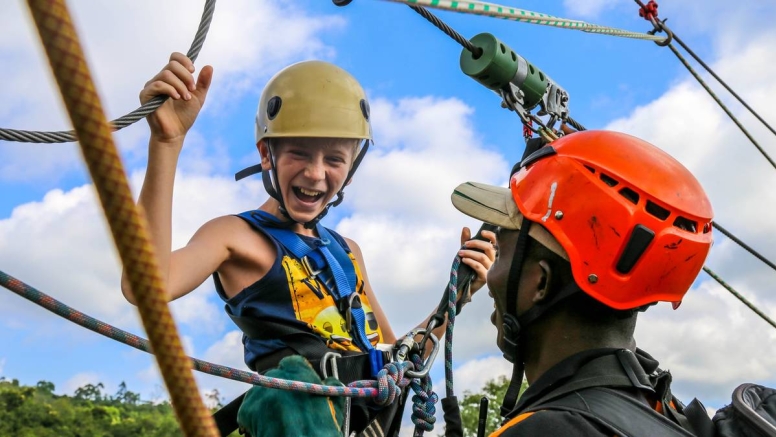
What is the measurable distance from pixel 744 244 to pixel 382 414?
3141 millimetres

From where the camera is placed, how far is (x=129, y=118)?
2418 mm

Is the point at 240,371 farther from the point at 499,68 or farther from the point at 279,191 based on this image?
the point at 499,68

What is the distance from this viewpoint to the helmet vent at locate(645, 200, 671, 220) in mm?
2518

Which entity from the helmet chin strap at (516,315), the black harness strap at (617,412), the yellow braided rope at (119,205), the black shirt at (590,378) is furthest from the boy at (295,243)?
the yellow braided rope at (119,205)

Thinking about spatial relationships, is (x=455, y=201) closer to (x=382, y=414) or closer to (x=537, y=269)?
(x=537, y=269)

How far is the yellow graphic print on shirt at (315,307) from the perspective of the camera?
3.38 m

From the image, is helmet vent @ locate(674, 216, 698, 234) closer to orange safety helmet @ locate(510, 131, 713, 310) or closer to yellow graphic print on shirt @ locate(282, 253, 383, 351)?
orange safety helmet @ locate(510, 131, 713, 310)

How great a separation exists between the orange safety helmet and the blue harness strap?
1098 millimetres

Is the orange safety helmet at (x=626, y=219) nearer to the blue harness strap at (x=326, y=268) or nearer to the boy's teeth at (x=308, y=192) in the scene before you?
the blue harness strap at (x=326, y=268)

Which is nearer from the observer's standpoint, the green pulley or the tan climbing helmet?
the green pulley

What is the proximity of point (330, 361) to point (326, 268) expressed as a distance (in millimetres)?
473

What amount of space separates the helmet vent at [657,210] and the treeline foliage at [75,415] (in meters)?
25.2

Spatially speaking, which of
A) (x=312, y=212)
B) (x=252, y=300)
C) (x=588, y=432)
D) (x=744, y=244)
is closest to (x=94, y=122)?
(x=588, y=432)

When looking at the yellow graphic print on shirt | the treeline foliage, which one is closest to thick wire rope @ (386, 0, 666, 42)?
the yellow graphic print on shirt
